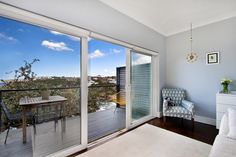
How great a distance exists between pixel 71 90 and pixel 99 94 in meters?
1.43

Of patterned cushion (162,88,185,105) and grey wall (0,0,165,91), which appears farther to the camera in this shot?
patterned cushion (162,88,185,105)

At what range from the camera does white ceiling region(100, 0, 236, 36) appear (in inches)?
96.0

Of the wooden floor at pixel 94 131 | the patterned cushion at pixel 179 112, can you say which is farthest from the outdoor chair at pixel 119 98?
the patterned cushion at pixel 179 112

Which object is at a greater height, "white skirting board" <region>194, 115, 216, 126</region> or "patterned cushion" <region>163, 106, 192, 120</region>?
"patterned cushion" <region>163, 106, 192, 120</region>

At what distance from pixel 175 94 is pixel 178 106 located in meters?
0.40

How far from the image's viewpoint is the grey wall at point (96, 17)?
67.2 inches

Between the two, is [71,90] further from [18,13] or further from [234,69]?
[234,69]

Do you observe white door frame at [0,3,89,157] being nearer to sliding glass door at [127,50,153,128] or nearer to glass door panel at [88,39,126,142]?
glass door panel at [88,39,126,142]

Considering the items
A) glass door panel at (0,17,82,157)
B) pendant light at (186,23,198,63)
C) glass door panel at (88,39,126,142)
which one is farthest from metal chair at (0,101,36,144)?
pendant light at (186,23,198,63)

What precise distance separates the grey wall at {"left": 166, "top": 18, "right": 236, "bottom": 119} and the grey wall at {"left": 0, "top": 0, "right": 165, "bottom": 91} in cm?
94

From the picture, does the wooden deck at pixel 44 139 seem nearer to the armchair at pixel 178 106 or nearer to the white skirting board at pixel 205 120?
the armchair at pixel 178 106

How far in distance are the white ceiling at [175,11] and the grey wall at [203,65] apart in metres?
0.33

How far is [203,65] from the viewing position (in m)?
3.44

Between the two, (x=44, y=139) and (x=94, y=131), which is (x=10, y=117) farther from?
(x=94, y=131)
